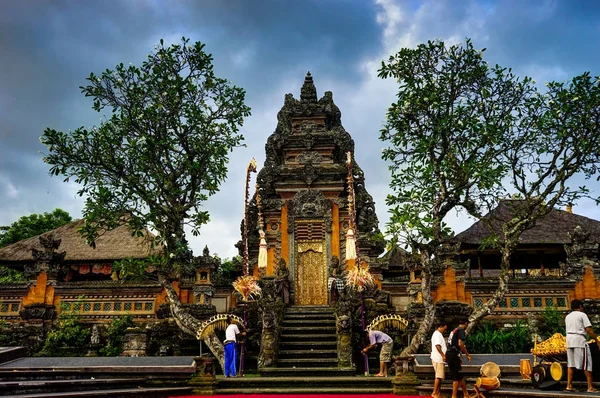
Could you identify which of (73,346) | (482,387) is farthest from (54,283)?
(482,387)

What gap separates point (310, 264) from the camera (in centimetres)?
1745

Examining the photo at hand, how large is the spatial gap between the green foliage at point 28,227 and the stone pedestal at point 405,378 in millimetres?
26456

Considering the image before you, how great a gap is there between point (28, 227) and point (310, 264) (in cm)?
2190

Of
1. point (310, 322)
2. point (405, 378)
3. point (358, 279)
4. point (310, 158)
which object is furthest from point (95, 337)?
point (310, 158)

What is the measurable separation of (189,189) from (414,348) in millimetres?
6786

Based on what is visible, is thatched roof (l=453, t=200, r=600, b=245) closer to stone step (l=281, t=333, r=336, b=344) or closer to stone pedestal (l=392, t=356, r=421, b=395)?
stone step (l=281, t=333, r=336, b=344)

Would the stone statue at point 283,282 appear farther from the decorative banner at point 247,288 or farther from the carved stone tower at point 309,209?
the decorative banner at point 247,288

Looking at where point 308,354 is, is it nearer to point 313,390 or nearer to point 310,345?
point 310,345

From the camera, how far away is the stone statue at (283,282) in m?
15.7

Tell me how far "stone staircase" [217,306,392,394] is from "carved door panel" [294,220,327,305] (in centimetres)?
214

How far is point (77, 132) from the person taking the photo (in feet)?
41.8

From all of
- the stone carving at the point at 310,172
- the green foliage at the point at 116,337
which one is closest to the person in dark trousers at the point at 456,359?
the stone carving at the point at 310,172

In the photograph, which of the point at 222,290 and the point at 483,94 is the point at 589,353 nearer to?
the point at 483,94

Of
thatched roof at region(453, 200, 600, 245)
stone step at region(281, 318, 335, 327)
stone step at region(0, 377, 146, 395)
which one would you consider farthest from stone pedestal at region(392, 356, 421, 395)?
thatched roof at region(453, 200, 600, 245)
